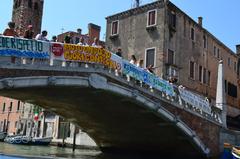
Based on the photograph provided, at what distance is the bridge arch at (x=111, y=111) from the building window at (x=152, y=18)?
6.09m

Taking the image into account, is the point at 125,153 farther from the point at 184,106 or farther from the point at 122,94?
the point at 122,94

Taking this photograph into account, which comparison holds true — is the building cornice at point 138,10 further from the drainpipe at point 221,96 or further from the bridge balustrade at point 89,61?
the bridge balustrade at point 89,61

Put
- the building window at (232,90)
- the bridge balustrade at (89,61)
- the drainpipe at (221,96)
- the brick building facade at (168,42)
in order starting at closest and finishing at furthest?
the bridge balustrade at (89,61) < the drainpipe at (221,96) < the brick building facade at (168,42) < the building window at (232,90)

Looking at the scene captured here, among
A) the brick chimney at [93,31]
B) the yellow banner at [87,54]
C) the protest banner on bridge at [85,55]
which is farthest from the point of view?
the brick chimney at [93,31]

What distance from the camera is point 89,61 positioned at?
1225 centimetres

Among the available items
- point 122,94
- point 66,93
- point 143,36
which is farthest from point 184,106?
point 143,36

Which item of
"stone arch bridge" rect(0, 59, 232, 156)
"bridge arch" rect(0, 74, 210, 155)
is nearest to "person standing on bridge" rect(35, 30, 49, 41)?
"stone arch bridge" rect(0, 59, 232, 156)

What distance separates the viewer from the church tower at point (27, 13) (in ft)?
131

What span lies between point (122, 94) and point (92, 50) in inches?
82.0

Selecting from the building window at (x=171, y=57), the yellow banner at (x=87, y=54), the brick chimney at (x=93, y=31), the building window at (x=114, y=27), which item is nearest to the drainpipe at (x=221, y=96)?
the building window at (x=171, y=57)

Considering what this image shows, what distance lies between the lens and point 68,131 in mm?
28250

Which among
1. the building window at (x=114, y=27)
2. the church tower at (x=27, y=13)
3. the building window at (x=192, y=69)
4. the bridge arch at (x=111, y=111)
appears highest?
the church tower at (x=27, y=13)

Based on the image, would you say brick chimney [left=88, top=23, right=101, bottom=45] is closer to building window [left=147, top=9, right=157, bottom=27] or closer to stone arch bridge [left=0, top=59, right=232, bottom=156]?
building window [left=147, top=9, right=157, bottom=27]

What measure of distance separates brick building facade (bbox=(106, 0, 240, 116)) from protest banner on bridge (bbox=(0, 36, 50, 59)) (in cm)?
1104
